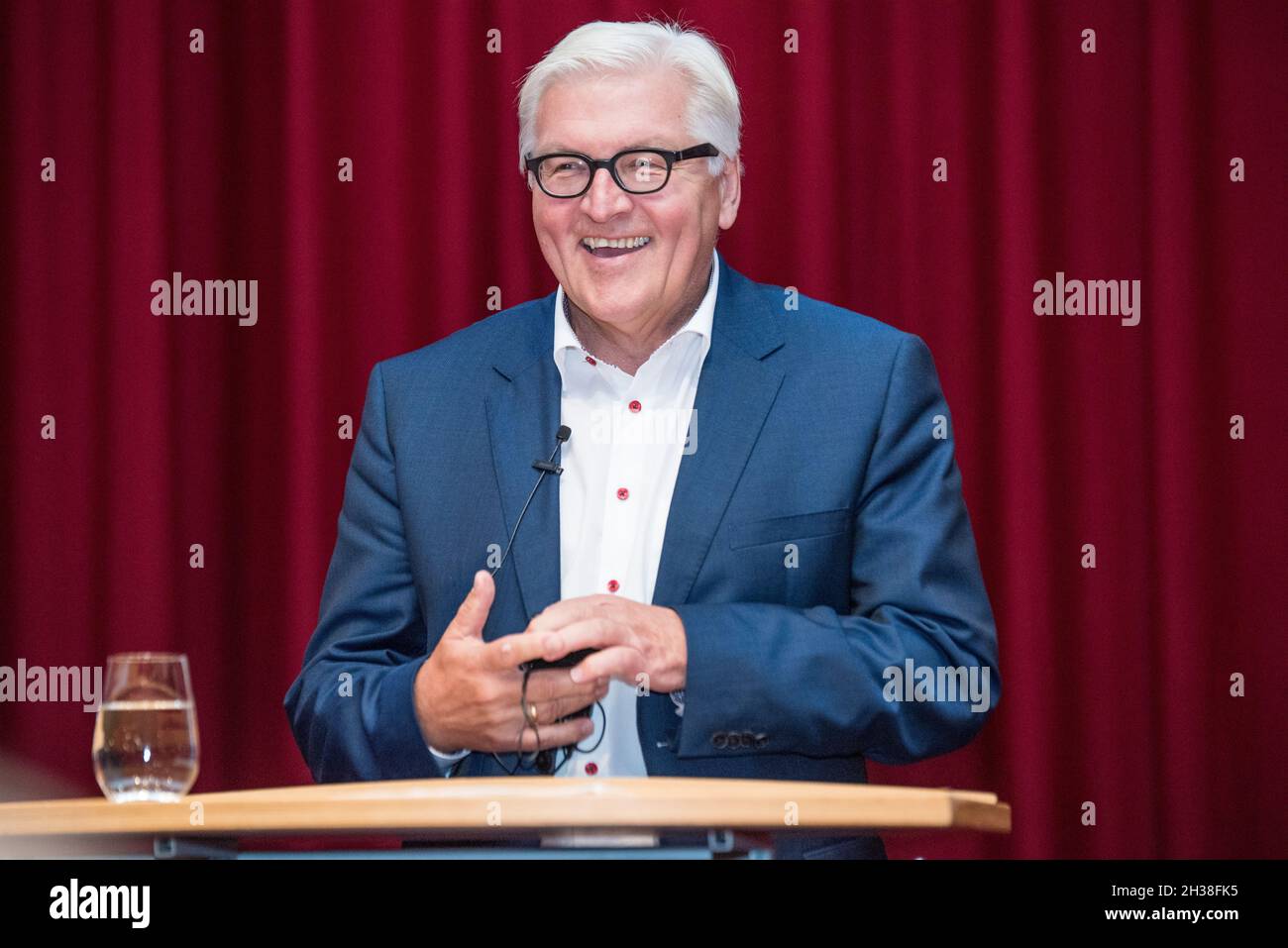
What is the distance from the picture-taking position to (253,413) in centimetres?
350

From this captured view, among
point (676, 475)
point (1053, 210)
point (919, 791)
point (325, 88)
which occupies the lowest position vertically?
point (919, 791)

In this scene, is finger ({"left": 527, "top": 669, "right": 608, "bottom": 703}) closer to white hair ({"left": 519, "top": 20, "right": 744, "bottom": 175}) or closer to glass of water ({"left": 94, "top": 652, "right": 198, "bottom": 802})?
glass of water ({"left": 94, "top": 652, "right": 198, "bottom": 802})

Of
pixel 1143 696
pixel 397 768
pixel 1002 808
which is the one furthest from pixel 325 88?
pixel 1002 808

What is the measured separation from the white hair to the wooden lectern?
1.47 metres

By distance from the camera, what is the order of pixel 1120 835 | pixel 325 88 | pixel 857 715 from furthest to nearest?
pixel 325 88
pixel 1120 835
pixel 857 715

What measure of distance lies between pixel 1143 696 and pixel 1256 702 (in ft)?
0.79

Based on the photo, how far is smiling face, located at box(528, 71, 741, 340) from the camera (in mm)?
2455

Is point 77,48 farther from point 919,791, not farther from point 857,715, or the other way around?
point 919,791

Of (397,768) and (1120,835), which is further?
(1120,835)

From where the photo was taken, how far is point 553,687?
5.72 ft

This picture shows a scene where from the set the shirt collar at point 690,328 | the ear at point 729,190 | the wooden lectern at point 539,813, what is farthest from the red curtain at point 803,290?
the wooden lectern at point 539,813

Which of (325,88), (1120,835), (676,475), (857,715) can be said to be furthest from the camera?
(325,88)

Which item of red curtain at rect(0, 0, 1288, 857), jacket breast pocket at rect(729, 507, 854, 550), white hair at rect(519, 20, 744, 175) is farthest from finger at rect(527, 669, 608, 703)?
red curtain at rect(0, 0, 1288, 857)
